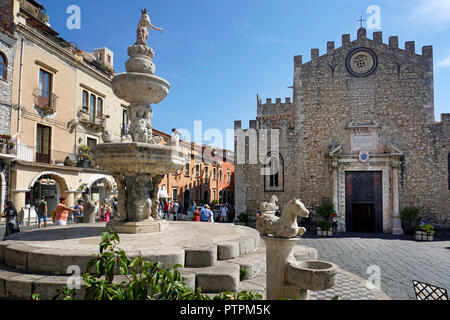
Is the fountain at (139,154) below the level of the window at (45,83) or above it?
below

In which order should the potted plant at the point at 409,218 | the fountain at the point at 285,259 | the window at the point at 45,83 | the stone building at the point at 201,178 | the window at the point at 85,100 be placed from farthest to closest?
the stone building at the point at 201,178, the window at the point at 85,100, the window at the point at 45,83, the potted plant at the point at 409,218, the fountain at the point at 285,259

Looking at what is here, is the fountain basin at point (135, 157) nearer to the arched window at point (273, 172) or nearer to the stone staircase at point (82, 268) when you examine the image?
the stone staircase at point (82, 268)

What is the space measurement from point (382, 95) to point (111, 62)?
2779cm

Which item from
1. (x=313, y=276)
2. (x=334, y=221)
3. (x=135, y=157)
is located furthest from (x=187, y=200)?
(x=313, y=276)

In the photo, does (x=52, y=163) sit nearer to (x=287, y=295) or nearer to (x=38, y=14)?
(x=38, y=14)

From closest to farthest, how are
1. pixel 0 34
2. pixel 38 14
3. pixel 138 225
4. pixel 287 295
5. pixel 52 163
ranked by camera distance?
pixel 287 295
pixel 138 225
pixel 0 34
pixel 52 163
pixel 38 14

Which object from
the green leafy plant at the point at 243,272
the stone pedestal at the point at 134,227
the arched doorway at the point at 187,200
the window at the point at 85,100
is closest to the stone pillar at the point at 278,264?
the green leafy plant at the point at 243,272

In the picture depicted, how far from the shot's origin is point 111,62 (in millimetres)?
32781

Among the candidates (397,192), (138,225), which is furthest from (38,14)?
(397,192)

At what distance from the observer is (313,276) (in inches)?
132

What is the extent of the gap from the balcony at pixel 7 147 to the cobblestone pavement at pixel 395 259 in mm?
15744

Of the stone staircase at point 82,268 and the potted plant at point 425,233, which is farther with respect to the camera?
the potted plant at point 425,233

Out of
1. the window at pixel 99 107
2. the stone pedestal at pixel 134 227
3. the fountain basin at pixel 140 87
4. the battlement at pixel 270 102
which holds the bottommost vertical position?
the stone pedestal at pixel 134 227

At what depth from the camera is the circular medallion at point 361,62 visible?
676 inches
